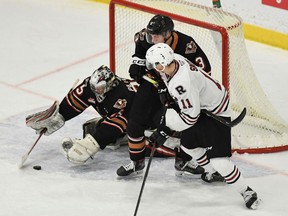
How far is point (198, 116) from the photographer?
5012mm

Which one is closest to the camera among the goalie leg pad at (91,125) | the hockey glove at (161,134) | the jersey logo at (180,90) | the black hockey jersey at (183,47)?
the jersey logo at (180,90)

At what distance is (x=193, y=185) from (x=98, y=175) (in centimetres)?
54

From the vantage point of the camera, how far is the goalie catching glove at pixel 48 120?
19.0 feet

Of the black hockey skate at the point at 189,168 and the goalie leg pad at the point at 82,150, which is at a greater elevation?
the goalie leg pad at the point at 82,150

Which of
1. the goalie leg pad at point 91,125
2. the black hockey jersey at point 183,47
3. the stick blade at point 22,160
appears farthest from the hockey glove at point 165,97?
the stick blade at point 22,160

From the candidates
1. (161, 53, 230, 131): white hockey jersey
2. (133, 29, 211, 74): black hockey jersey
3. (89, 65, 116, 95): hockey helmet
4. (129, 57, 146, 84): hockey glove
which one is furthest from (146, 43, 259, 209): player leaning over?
(89, 65, 116, 95): hockey helmet

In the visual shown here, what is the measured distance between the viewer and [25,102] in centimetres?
665

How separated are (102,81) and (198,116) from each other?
0.77 meters

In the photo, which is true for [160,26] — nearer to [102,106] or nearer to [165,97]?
[165,97]

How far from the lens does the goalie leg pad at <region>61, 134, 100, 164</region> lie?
18.5 feet

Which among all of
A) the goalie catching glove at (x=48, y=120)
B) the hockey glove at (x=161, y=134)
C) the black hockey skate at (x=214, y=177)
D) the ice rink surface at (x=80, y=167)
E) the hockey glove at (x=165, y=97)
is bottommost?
the ice rink surface at (x=80, y=167)

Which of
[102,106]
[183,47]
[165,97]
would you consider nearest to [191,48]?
[183,47]

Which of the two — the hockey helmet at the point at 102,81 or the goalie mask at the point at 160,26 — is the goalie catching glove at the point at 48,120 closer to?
the hockey helmet at the point at 102,81

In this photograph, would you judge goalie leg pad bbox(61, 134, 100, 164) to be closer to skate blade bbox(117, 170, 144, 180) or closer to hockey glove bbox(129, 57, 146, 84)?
skate blade bbox(117, 170, 144, 180)
